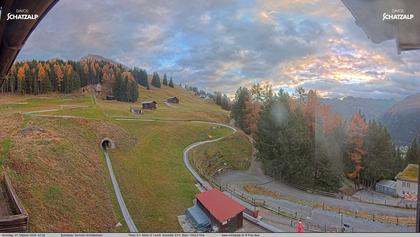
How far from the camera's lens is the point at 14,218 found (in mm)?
2213

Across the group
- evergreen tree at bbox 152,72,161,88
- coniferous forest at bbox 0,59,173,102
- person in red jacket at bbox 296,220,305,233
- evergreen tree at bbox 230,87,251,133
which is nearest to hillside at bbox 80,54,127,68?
coniferous forest at bbox 0,59,173,102

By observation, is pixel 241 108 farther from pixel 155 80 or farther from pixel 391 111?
pixel 391 111

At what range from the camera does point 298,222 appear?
2244 mm

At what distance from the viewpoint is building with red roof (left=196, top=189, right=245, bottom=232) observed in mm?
2211

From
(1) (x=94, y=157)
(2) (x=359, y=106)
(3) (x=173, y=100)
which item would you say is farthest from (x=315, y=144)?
(1) (x=94, y=157)

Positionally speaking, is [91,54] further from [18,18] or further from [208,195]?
[208,195]

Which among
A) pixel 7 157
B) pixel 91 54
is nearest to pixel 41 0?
pixel 91 54

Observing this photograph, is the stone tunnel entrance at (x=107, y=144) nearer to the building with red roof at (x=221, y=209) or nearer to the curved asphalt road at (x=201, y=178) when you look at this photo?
the curved asphalt road at (x=201, y=178)

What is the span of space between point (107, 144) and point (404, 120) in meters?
1.62

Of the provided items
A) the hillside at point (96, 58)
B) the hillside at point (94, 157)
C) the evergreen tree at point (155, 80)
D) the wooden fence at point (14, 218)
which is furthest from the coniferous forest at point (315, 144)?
the wooden fence at point (14, 218)

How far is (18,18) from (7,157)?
0.75 m

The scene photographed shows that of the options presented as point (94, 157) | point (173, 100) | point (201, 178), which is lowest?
point (201, 178)

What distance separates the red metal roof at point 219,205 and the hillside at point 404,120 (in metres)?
0.91

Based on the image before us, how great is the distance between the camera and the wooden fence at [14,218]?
220 cm
